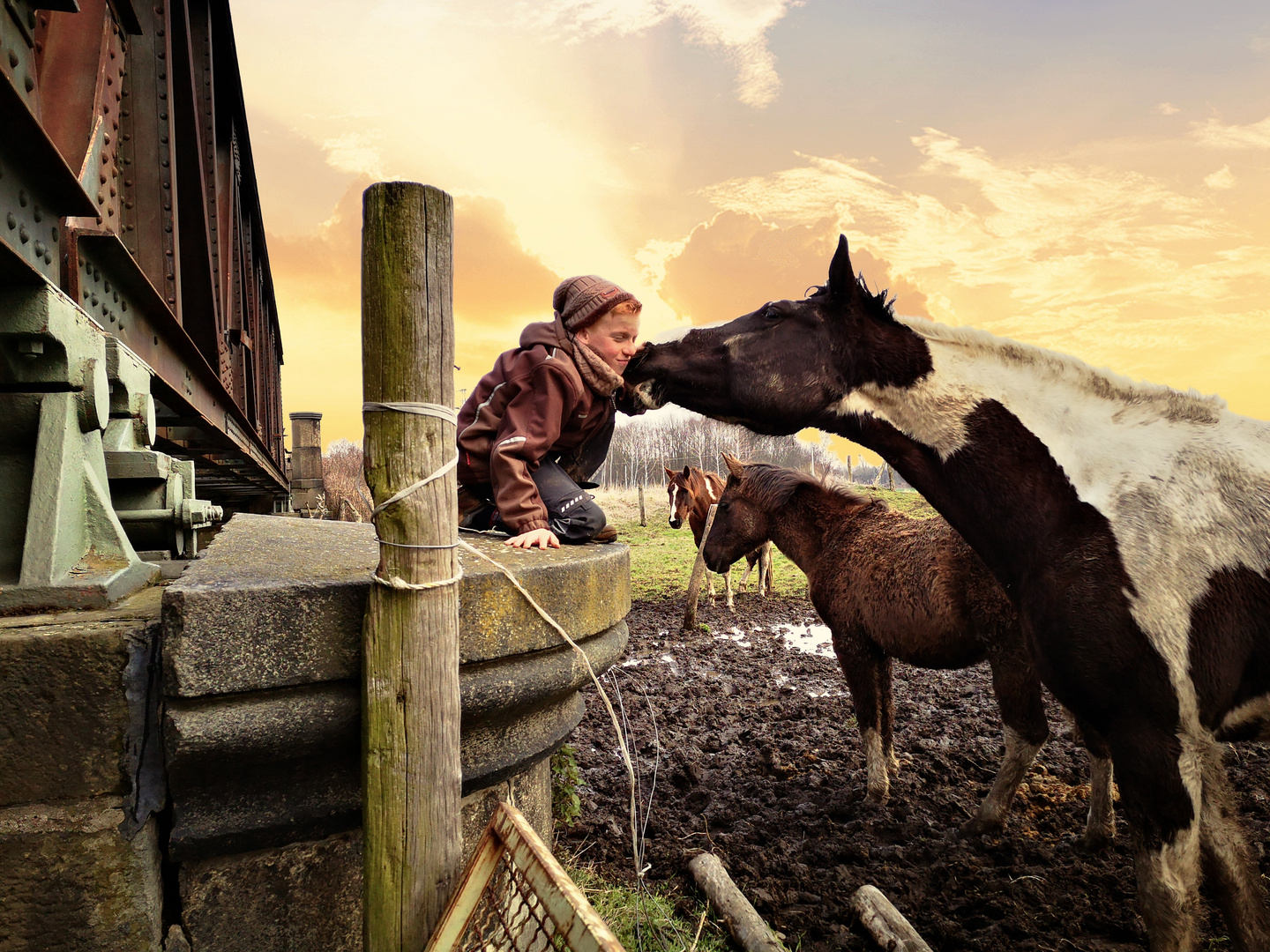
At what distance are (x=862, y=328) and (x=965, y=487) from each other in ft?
2.52

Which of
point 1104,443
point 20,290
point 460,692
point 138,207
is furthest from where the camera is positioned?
point 138,207

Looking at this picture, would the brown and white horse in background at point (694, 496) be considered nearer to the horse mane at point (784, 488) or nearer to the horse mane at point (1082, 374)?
the horse mane at point (784, 488)

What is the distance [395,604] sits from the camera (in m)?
1.60

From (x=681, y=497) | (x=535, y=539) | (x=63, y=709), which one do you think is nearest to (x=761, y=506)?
(x=535, y=539)

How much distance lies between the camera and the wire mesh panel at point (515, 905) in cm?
126

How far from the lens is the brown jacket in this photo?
2.48m

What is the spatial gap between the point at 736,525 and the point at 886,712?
7.30 feet

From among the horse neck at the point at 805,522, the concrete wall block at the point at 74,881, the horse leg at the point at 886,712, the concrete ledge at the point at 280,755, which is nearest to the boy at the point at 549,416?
the concrete ledge at the point at 280,755

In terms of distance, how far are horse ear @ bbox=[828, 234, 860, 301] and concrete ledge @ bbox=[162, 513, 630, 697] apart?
1460mm

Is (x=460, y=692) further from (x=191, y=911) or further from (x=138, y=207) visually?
(x=138, y=207)

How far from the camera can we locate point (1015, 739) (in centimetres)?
381

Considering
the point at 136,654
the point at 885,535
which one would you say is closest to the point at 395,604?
the point at 136,654

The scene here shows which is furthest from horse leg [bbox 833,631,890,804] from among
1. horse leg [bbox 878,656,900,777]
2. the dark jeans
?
the dark jeans

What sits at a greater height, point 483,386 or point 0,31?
point 0,31
